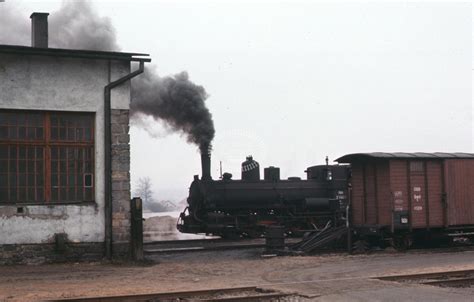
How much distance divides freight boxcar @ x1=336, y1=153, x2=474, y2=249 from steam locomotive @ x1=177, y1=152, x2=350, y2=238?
4534 mm

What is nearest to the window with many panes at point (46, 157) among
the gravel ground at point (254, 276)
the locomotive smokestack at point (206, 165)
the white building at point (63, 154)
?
the white building at point (63, 154)

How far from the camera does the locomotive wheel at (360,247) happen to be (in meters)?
17.3

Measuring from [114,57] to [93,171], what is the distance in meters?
2.77

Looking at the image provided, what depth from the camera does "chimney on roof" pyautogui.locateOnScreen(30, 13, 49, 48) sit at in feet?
50.6

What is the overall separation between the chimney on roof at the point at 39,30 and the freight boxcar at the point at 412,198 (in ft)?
31.0

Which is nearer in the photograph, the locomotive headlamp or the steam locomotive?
the steam locomotive

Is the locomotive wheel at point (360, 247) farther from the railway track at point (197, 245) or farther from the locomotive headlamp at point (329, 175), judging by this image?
the locomotive headlamp at point (329, 175)

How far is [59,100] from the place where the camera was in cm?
1422

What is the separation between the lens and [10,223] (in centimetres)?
1355

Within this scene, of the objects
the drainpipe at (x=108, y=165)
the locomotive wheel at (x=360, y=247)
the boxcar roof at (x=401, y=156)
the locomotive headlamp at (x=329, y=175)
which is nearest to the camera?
the drainpipe at (x=108, y=165)

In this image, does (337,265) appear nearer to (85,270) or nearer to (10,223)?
(85,270)

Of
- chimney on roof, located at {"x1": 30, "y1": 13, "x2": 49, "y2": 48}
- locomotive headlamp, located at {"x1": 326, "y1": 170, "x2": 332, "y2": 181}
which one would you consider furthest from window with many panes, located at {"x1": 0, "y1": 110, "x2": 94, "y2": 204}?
locomotive headlamp, located at {"x1": 326, "y1": 170, "x2": 332, "y2": 181}

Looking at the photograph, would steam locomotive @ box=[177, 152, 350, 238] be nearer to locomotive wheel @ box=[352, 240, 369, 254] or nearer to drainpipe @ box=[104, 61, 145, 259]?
locomotive wheel @ box=[352, 240, 369, 254]

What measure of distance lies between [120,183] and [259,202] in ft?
33.8
